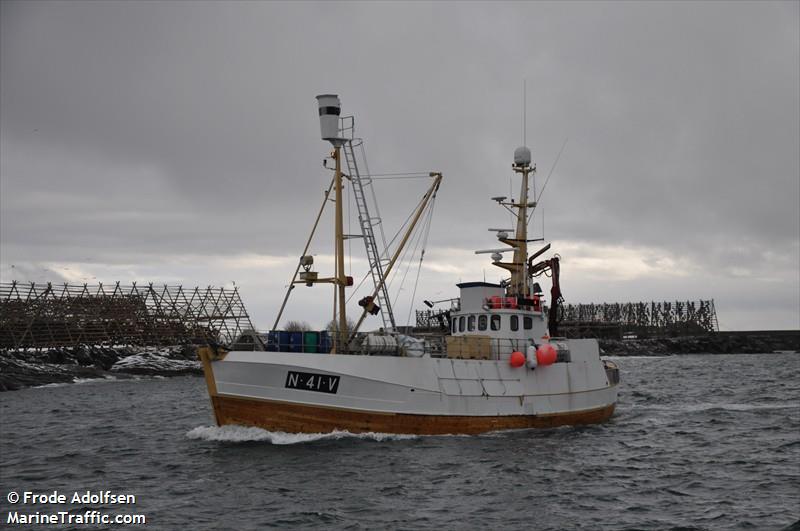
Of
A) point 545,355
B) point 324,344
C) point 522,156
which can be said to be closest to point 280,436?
point 324,344

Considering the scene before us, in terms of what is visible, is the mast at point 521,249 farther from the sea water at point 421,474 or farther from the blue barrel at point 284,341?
the blue barrel at point 284,341

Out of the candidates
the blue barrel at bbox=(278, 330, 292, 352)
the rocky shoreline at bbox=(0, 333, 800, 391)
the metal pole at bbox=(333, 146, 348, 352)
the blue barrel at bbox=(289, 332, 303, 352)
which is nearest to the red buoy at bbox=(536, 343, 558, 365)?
the metal pole at bbox=(333, 146, 348, 352)

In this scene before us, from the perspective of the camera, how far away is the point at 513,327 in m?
31.8

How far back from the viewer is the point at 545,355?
97.3ft

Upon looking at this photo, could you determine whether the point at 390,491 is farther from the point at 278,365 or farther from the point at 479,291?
the point at 479,291

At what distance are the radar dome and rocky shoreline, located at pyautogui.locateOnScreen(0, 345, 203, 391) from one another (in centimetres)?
3884

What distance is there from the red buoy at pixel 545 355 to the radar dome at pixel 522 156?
891 cm

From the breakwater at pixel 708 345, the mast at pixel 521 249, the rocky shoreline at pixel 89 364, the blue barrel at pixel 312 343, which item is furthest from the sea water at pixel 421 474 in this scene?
the breakwater at pixel 708 345

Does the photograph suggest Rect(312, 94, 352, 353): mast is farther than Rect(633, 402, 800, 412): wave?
No

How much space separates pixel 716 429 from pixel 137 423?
23817 millimetres

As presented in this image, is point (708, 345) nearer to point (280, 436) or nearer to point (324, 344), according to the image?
point (324, 344)

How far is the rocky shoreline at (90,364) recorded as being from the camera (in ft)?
191

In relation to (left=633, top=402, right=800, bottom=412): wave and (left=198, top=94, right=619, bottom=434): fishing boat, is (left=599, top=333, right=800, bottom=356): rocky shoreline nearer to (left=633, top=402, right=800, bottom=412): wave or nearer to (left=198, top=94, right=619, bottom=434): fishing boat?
(left=633, top=402, right=800, bottom=412): wave

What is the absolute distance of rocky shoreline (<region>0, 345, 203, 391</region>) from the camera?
58156 millimetres
